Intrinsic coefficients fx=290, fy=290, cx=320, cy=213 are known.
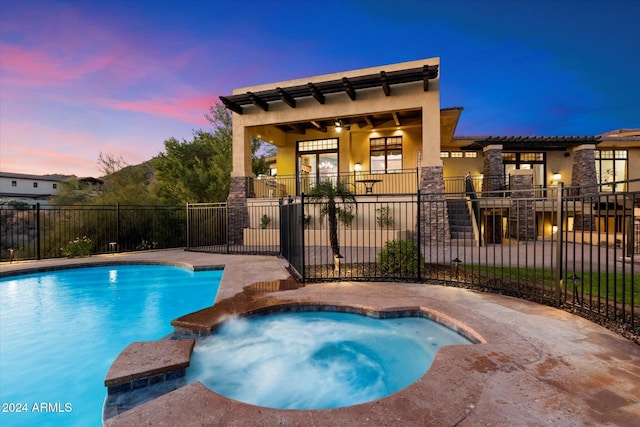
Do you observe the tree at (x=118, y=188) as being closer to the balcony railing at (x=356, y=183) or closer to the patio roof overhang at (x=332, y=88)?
the balcony railing at (x=356, y=183)

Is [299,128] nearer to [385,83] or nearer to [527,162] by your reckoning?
[385,83]

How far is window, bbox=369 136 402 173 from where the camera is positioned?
626 inches

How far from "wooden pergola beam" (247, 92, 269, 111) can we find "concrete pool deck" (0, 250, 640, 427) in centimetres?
1190

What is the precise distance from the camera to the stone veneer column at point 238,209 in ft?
45.9

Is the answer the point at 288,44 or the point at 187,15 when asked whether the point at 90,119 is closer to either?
the point at 187,15

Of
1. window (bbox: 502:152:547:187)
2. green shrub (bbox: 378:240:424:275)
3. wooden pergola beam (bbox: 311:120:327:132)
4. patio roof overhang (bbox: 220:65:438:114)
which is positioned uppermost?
patio roof overhang (bbox: 220:65:438:114)

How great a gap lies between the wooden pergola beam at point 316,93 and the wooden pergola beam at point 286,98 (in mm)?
1103

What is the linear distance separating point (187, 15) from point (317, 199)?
30.3 ft

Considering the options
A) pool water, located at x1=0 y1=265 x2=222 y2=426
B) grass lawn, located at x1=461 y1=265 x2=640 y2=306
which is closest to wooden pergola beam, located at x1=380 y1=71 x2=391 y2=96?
grass lawn, located at x1=461 y1=265 x2=640 y2=306

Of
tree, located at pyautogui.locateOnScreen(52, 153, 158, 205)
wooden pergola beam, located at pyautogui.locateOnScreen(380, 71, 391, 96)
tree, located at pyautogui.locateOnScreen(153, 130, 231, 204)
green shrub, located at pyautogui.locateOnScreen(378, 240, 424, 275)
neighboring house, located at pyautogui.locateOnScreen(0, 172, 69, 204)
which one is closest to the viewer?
green shrub, located at pyautogui.locateOnScreen(378, 240, 424, 275)

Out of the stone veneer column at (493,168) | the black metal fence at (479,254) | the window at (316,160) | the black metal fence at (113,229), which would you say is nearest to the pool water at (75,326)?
the black metal fence at (479,254)

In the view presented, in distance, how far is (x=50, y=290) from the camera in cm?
746

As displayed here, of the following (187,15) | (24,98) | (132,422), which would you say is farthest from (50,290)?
(24,98)

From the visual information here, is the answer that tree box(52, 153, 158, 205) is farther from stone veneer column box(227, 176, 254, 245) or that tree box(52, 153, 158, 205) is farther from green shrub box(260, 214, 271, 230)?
A: green shrub box(260, 214, 271, 230)
